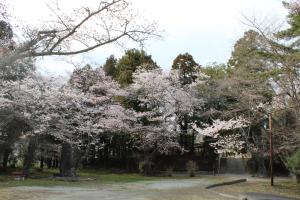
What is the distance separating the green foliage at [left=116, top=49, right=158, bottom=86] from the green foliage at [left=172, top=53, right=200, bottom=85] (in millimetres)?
2652

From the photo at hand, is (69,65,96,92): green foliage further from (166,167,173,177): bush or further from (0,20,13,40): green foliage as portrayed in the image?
(0,20,13,40): green foliage

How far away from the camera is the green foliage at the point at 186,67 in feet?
139

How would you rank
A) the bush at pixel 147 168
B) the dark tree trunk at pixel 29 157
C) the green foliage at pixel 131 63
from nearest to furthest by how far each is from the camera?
the dark tree trunk at pixel 29 157, the bush at pixel 147 168, the green foliage at pixel 131 63

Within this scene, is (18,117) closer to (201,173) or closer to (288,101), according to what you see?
(288,101)

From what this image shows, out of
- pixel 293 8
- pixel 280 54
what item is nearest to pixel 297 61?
pixel 280 54

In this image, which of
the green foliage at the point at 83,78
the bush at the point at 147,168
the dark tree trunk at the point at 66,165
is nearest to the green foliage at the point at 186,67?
the bush at the point at 147,168

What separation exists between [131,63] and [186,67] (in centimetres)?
550

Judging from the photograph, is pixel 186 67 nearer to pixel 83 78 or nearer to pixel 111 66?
pixel 111 66

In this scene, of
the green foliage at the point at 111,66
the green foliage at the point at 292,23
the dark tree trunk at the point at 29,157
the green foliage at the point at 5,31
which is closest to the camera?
the green foliage at the point at 5,31

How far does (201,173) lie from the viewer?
4078 cm

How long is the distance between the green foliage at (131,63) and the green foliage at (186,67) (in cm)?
265

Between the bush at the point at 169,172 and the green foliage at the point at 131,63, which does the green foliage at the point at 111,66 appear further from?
the bush at the point at 169,172

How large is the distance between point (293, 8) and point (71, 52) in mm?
16044

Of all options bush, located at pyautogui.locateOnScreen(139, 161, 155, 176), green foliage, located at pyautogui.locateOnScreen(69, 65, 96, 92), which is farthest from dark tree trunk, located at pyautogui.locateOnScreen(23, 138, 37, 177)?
bush, located at pyautogui.locateOnScreen(139, 161, 155, 176)
